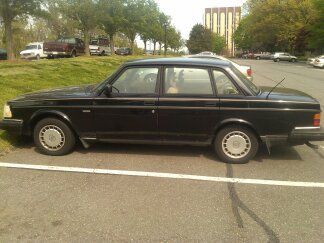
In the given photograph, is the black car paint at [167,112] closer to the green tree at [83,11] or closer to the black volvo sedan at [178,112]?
the black volvo sedan at [178,112]

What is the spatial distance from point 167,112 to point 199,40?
103900mm

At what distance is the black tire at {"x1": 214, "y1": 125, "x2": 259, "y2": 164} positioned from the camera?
5.13 meters

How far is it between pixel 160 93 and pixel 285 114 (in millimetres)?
1893

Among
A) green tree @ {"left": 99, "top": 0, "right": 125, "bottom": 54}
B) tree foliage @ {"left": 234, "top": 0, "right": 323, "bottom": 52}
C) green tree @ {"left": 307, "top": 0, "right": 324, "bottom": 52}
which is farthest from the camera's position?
tree foliage @ {"left": 234, "top": 0, "right": 323, "bottom": 52}

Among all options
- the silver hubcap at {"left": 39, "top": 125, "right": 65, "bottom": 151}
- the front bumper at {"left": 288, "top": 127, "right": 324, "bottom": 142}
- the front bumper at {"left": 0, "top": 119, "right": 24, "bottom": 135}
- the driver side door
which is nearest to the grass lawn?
the front bumper at {"left": 0, "top": 119, "right": 24, "bottom": 135}

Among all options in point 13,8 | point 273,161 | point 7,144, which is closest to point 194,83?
point 273,161

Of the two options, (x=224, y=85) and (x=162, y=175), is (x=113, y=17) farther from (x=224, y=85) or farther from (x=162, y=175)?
(x=162, y=175)

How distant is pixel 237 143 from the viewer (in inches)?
203

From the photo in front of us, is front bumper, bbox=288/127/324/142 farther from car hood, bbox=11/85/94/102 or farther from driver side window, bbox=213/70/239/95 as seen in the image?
car hood, bbox=11/85/94/102

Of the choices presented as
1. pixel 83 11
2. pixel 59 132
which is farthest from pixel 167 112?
pixel 83 11

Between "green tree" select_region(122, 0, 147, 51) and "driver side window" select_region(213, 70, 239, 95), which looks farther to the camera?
"green tree" select_region(122, 0, 147, 51)

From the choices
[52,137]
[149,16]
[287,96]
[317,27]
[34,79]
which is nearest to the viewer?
[287,96]

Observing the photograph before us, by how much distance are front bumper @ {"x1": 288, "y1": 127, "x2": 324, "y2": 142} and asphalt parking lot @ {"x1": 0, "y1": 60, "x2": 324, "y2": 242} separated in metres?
0.44

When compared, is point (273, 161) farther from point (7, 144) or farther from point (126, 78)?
point (7, 144)
